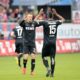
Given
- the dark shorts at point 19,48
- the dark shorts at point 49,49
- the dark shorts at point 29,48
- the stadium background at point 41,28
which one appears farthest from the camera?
the stadium background at point 41,28

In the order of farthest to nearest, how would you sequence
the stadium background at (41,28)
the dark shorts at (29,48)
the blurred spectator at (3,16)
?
the blurred spectator at (3,16)
the stadium background at (41,28)
the dark shorts at (29,48)

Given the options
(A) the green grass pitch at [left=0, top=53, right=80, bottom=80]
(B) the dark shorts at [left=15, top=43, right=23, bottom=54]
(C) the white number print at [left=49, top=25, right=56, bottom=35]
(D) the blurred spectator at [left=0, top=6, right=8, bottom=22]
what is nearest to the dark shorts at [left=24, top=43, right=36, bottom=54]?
(A) the green grass pitch at [left=0, top=53, right=80, bottom=80]

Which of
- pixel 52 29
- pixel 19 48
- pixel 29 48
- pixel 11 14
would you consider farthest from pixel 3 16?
pixel 52 29

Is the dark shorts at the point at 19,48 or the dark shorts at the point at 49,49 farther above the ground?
the dark shorts at the point at 49,49

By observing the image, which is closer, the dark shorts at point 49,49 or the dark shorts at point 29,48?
the dark shorts at point 49,49

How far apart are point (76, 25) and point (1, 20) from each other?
4.95m

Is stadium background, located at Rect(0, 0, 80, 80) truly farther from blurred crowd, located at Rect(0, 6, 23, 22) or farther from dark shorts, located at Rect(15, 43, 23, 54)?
dark shorts, located at Rect(15, 43, 23, 54)

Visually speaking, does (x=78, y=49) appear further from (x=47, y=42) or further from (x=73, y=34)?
(x=47, y=42)

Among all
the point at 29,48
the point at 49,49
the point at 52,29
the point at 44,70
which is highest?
the point at 52,29

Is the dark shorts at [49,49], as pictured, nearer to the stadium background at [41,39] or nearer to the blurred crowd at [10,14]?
the stadium background at [41,39]

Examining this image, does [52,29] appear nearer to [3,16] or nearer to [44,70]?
[44,70]

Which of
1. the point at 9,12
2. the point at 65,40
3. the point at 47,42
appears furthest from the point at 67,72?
the point at 9,12

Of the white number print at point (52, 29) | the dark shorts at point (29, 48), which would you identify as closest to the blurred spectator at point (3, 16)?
the dark shorts at point (29, 48)

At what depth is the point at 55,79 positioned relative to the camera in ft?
64.2
